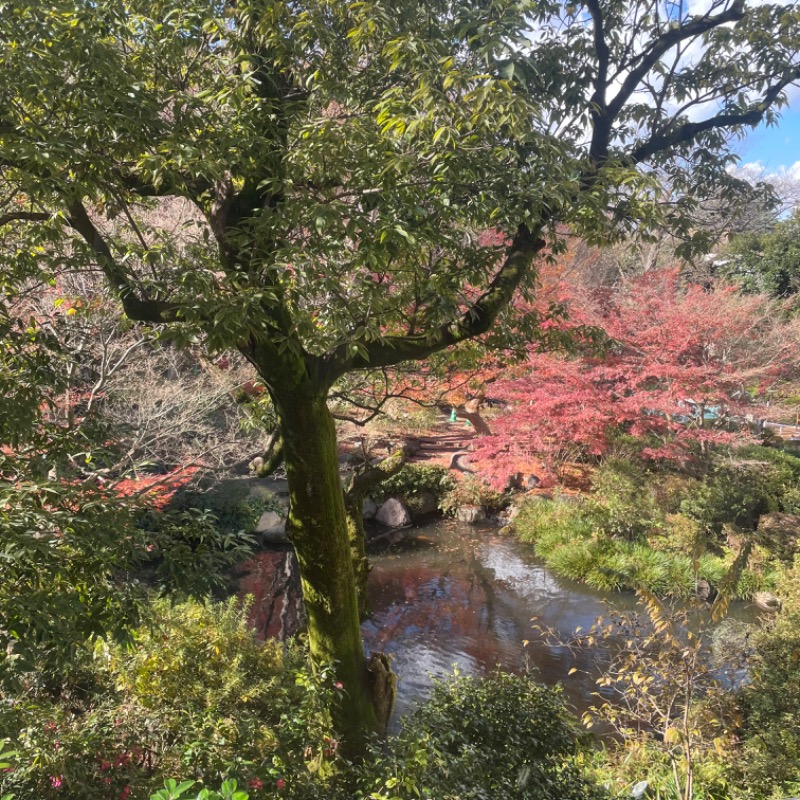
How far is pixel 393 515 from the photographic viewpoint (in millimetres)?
12539

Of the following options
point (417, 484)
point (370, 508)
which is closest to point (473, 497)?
point (417, 484)

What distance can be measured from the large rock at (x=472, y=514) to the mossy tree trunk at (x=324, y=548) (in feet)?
27.2

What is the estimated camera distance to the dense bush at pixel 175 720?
2.70m

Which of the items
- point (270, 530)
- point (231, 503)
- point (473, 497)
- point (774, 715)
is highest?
point (231, 503)

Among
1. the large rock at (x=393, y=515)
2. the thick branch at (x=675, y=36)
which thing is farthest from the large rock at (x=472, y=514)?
the thick branch at (x=675, y=36)

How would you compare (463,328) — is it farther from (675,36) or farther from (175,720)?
(175,720)

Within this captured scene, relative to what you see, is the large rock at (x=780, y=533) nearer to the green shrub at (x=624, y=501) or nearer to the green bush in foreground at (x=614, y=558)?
the green bush in foreground at (x=614, y=558)

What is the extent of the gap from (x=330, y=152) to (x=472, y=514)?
10540 mm

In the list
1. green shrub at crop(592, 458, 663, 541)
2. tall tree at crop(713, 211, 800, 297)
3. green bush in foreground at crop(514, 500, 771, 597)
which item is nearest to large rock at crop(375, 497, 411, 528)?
green bush in foreground at crop(514, 500, 771, 597)

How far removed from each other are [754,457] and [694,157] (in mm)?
9707

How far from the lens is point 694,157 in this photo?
461 cm

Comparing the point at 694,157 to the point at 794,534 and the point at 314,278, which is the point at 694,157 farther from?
the point at 794,534

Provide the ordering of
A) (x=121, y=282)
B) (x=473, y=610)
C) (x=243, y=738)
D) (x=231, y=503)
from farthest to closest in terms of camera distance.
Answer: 1. (x=231, y=503)
2. (x=473, y=610)
3. (x=121, y=282)
4. (x=243, y=738)

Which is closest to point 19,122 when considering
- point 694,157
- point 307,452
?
point 307,452
